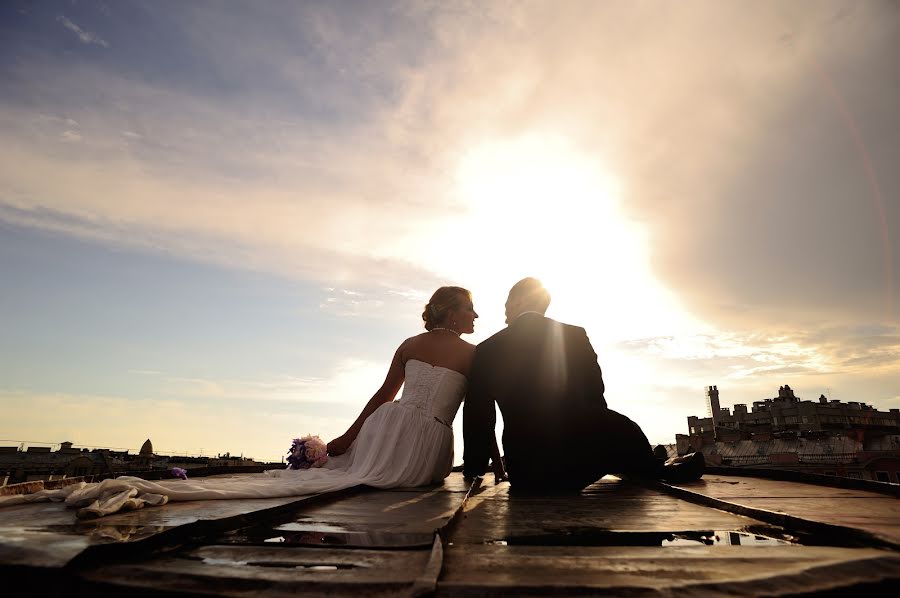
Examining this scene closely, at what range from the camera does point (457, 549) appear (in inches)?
68.2

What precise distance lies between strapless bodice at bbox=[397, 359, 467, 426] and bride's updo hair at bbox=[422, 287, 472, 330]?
0.59 metres

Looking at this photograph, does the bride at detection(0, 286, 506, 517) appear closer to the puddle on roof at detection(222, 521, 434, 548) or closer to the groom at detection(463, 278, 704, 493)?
the groom at detection(463, 278, 704, 493)

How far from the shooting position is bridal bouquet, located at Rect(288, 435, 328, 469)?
5.32m

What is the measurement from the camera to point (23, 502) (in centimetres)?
274

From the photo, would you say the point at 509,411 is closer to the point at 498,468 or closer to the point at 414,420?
the point at 414,420

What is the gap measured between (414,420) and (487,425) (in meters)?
0.80

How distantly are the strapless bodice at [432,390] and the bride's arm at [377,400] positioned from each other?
10.9 inches

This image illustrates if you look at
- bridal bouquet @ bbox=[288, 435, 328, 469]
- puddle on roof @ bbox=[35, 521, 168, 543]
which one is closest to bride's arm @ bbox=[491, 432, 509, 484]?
bridal bouquet @ bbox=[288, 435, 328, 469]

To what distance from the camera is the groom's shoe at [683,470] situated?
15.2 feet

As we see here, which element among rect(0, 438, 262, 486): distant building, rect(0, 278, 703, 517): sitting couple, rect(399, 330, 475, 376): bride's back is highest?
rect(399, 330, 475, 376): bride's back

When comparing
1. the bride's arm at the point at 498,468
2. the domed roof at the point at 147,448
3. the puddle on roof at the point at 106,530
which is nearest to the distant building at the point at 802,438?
the bride's arm at the point at 498,468

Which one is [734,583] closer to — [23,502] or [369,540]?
[369,540]

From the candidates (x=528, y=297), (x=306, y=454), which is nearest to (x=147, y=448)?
(x=306, y=454)

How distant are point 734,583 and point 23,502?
3.55 m
